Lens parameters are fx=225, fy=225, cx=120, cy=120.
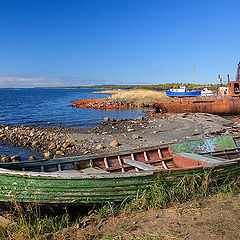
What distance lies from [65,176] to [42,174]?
48 centimetres

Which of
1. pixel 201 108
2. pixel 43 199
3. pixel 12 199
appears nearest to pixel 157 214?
pixel 43 199

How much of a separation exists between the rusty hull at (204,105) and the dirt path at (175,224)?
20694mm

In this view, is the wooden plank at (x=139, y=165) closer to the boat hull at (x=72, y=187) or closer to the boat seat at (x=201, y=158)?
the boat hull at (x=72, y=187)

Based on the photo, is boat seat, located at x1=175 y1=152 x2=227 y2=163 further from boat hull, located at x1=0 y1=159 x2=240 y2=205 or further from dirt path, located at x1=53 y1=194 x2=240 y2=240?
boat hull, located at x1=0 y1=159 x2=240 y2=205

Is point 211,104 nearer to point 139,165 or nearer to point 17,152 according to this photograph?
point 17,152

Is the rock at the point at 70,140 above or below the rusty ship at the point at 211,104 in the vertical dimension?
below

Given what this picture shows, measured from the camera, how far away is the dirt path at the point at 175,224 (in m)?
4.04

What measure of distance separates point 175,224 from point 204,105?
73.3 ft

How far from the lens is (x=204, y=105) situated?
81.5ft

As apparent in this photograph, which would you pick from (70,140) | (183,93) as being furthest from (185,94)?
(70,140)

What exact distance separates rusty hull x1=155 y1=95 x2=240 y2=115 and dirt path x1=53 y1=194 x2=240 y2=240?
20694 millimetres

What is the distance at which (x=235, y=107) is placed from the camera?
23453mm

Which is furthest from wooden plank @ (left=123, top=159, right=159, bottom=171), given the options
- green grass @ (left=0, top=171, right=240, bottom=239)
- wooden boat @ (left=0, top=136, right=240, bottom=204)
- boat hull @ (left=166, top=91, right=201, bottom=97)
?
boat hull @ (left=166, top=91, right=201, bottom=97)

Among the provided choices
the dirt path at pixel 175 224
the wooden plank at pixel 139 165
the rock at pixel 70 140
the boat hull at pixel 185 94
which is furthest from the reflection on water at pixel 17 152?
the boat hull at pixel 185 94
